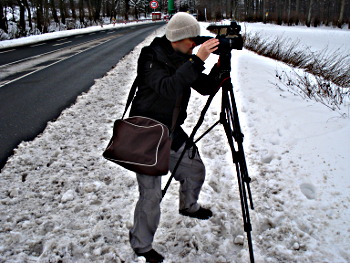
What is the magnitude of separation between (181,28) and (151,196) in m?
1.22

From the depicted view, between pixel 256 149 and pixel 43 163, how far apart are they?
9.78ft

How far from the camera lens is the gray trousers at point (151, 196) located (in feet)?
6.63

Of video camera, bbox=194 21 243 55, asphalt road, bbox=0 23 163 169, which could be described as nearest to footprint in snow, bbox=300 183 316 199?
video camera, bbox=194 21 243 55

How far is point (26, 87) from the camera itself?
7891 mm

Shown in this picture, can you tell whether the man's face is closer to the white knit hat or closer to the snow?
the white knit hat

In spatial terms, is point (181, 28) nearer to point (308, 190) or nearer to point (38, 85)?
point (308, 190)

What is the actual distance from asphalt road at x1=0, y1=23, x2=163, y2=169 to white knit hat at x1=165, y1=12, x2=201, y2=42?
3.21 metres

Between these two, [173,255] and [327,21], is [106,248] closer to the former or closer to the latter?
[173,255]

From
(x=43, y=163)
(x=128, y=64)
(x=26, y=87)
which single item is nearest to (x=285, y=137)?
(x=43, y=163)

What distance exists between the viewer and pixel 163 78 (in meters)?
1.83

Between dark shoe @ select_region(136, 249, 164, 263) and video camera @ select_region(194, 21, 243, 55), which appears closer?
video camera @ select_region(194, 21, 243, 55)

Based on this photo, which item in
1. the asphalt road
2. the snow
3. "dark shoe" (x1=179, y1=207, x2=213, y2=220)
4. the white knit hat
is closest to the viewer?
the white knit hat

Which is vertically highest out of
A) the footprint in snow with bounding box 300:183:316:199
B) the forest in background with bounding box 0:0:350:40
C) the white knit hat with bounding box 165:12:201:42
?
the forest in background with bounding box 0:0:350:40

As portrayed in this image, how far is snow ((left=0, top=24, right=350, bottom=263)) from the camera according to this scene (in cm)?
232
